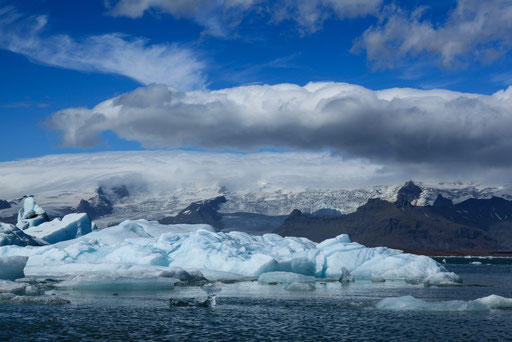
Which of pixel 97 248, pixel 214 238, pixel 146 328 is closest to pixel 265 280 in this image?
pixel 214 238

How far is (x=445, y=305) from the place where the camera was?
34.7m

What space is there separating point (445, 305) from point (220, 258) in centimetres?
3563

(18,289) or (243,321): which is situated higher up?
(18,289)

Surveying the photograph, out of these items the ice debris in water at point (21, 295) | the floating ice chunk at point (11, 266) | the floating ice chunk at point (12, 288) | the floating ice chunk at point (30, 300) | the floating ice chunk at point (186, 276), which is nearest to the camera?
the floating ice chunk at point (30, 300)

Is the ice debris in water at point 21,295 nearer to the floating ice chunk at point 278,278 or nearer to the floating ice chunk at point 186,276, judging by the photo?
the floating ice chunk at point 186,276

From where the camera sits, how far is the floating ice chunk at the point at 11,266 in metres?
47.4

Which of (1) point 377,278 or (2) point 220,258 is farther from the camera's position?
(1) point 377,278

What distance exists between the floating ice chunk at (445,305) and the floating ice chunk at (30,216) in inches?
3496

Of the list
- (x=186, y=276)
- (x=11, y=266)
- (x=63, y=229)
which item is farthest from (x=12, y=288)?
(x=63, y=229)

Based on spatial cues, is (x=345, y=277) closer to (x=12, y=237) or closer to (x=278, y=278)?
(x=278, y=278)

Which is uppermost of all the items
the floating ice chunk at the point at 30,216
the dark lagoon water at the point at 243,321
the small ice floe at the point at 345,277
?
the floating ice chunk at the point at 30,216

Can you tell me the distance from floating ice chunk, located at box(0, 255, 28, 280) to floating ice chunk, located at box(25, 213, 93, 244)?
4667 cm

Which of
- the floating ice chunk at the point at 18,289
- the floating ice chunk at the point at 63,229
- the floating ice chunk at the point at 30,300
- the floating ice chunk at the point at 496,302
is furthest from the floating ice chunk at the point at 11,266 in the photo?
the floating ice chunk at the point at 63,229

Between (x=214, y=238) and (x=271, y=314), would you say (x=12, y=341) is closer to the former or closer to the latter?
(x=271, y=314)
